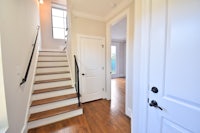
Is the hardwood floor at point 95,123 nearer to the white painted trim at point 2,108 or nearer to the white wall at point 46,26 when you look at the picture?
the white painted trim at point 2,108

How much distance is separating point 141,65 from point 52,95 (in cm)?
233

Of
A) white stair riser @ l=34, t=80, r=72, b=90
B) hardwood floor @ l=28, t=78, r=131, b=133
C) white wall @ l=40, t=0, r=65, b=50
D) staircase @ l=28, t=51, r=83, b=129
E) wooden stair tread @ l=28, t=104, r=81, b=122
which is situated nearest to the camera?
hardwood floor @ l=28, t=78, r=131, b=133

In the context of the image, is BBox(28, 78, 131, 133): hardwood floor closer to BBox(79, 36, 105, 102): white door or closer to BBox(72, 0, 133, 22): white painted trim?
BBox(79, 36, 105, 102): white door

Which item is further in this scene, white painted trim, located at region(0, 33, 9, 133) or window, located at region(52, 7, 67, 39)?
window, located at region(52, 7, 67, 39)

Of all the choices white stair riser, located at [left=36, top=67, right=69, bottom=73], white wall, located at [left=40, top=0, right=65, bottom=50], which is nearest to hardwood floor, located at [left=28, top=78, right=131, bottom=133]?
white stair riser, located at [left=36, top=67, right=69, bottom=73]

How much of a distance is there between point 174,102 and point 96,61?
102 inches

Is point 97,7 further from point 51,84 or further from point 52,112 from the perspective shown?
point 52,112

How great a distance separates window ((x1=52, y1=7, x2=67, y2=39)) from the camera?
5.12 m

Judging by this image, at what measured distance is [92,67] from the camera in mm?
3293

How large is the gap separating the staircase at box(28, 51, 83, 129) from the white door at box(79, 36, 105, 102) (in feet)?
1.63

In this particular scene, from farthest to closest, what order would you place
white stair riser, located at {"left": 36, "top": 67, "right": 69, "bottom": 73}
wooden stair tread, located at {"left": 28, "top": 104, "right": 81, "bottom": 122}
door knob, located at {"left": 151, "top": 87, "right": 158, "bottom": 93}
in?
white stair riser, located at {"left": 36, "top": 67, "right": 69, "bottom": 73} < wooden stair tread, located at {"left": 28, "top": 104, "right": 81, "bottom": 122} < door knob, located at {"left": 151, "top": 87, "right": 158, "bottom": 93}

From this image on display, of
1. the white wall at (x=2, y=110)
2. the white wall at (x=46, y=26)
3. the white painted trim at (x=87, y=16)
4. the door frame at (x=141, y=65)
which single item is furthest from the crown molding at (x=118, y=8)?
the white wall at (x=46, y=26)

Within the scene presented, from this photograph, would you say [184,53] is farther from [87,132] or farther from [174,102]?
[87,132]

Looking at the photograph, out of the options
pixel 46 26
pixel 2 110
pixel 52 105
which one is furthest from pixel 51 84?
pixel 46 26
